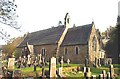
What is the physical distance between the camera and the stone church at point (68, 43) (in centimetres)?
Result: 4166

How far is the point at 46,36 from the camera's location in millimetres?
51812

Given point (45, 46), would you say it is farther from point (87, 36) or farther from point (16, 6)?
point (16, 6)

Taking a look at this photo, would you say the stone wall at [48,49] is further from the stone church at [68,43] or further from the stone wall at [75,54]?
the stone wall at [75,54]

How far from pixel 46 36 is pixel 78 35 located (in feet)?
32.2

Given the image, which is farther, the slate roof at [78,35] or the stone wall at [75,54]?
the slate roof at [78,35]

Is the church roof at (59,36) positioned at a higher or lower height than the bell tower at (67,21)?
lower

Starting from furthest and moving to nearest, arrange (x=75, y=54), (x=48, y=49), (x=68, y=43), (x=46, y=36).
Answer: (x=46, y=36) → (x=48, y=49) → (x=68, y=43) → (x=75, y=54)

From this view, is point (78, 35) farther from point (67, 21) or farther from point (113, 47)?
point (113, 47)

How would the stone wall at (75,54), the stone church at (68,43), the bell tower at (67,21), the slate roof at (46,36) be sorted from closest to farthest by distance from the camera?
the stone wall at (75,54), the stone church at (68,43), the slate roof at (46,36), the bell tower at (67,21)

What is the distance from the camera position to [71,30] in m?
48.0

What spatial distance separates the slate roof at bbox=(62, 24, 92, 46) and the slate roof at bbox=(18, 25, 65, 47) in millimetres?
1966

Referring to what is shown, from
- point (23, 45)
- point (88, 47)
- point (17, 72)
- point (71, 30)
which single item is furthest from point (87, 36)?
point (17, 72)

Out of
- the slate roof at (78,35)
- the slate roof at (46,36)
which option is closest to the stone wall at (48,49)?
the slate roof at (46,36)

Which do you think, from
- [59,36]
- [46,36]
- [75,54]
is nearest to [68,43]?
[75,54]
